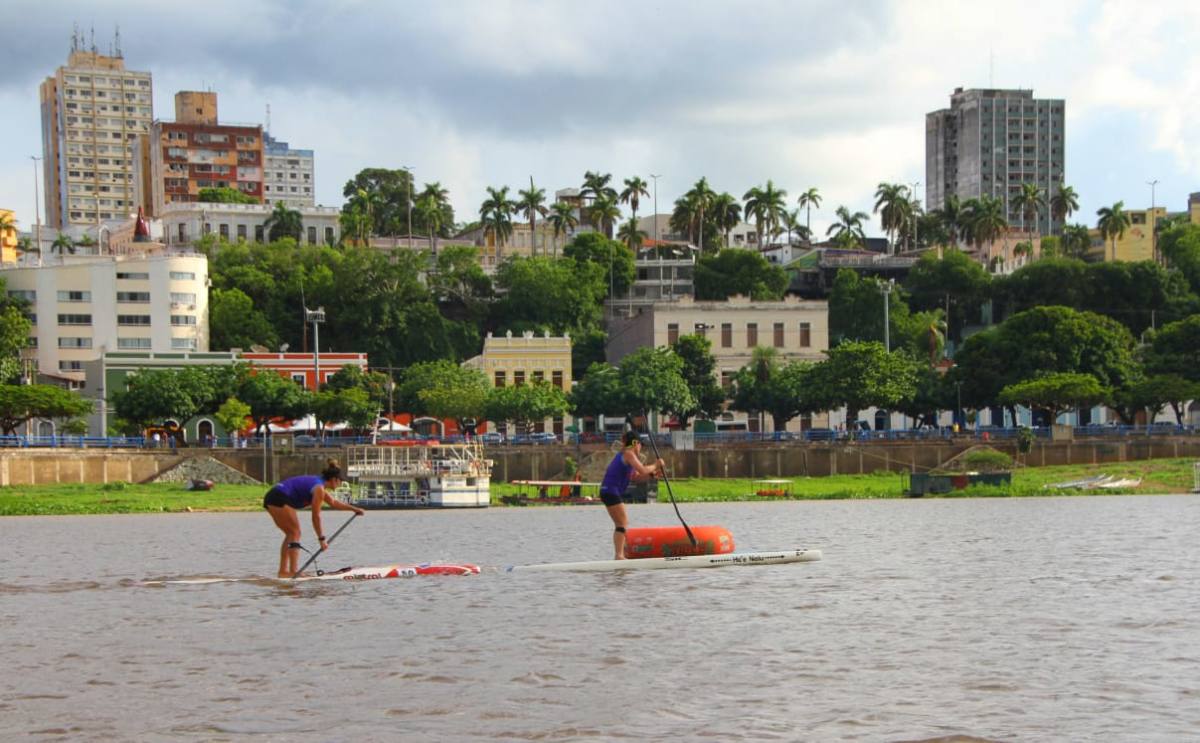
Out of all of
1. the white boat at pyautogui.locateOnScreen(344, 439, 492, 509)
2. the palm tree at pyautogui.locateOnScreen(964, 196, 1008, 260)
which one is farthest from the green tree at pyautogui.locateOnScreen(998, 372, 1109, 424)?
the palm tree at pyautogui.locateOnScreen(964, 196, 1008, 260)

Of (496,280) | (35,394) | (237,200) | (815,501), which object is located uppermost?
(237,200)

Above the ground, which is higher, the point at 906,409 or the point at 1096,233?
the point at 1096,233

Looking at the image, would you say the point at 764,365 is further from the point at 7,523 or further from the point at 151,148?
the point at 151,148

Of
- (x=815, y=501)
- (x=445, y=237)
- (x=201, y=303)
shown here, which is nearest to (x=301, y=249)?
(x=201, y=303)

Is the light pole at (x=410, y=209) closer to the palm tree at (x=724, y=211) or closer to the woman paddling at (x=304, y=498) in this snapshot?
the palm tree at (x=724, y=211)

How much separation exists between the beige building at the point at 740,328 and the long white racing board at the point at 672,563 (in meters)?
78.4

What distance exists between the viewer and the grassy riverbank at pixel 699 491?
65.3m

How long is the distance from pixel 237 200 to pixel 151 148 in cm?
3065

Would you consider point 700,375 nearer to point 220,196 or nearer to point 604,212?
point 604,212

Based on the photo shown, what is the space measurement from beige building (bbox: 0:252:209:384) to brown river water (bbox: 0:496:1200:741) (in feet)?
255

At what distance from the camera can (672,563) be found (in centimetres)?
2766

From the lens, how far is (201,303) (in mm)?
114188

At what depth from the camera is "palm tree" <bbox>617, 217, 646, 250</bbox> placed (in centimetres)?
14688

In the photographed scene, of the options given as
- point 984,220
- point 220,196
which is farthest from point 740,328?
point 220,196
